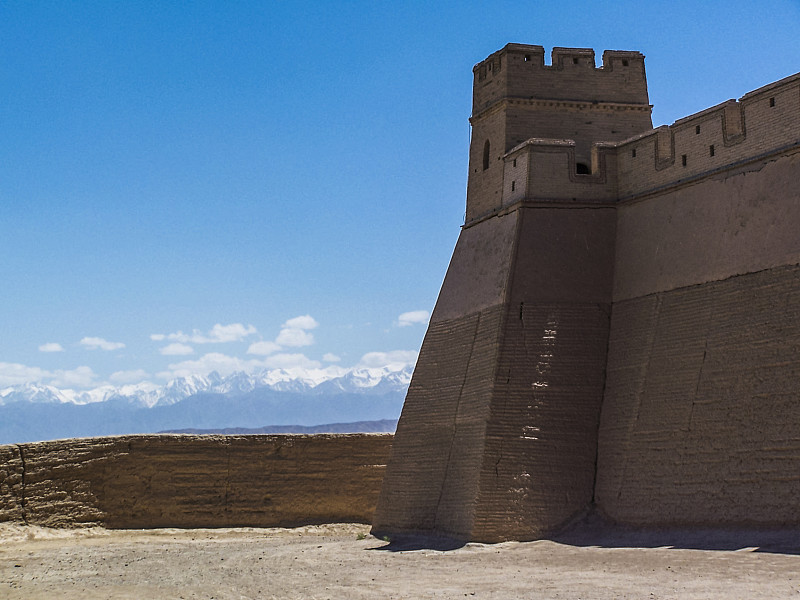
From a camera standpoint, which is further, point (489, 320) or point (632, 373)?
point (489, 320)

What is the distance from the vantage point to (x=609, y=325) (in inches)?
768

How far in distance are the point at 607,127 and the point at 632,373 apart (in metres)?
6.47

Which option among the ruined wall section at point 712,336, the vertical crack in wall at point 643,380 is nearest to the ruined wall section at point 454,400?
the ruined wall section at point 712,336

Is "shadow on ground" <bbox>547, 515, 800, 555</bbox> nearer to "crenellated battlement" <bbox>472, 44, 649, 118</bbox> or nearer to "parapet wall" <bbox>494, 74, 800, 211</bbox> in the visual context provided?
"parapet wall" <bbox>494, 74, 800, 211</bbox>

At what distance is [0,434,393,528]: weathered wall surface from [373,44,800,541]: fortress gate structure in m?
3.71

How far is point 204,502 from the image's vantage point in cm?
2347

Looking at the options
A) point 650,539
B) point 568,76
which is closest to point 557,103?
point 568,76

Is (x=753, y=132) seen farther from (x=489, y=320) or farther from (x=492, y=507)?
(x=492, y=507)

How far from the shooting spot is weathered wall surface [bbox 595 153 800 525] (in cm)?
1566

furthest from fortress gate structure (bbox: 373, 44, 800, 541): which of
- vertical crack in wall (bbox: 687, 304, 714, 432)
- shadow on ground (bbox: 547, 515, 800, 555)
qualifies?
shadow on ground (bbox: 547, 515, 800, 555)

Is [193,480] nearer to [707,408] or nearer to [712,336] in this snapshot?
[707,408]

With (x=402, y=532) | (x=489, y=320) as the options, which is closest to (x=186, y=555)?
(x=402, y=532)

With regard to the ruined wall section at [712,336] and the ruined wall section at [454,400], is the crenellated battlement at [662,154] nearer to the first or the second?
the ruined wall section at [712,336]

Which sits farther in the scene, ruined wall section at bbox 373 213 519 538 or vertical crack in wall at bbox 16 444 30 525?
vertical crack in wall at bbox 16 444 30 525
